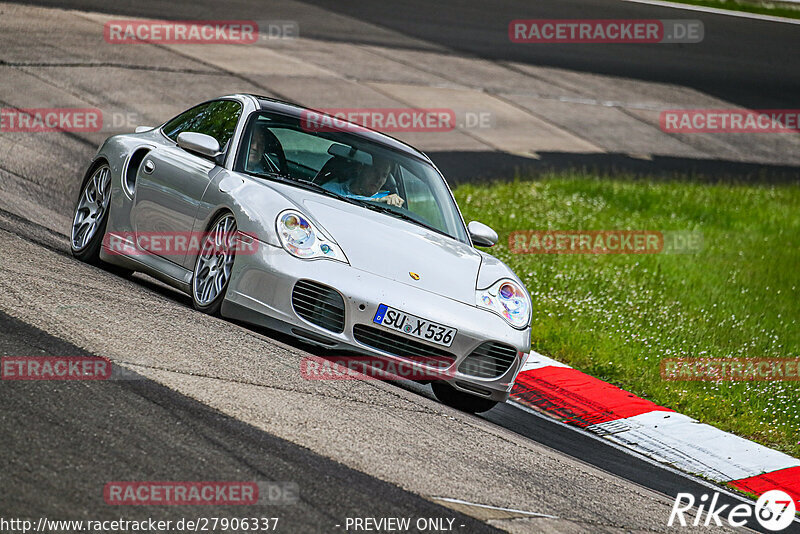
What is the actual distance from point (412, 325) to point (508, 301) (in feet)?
2.79

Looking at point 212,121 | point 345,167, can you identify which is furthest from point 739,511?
point 212,121

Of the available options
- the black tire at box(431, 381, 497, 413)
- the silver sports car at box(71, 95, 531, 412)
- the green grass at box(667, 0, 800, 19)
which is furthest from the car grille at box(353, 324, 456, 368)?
the green grass at box(667, 0, 800, 19)

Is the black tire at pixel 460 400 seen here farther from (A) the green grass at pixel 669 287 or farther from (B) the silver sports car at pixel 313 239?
(A) the green grass at pixel 669 287

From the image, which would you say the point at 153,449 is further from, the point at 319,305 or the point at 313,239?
the point at 313,239

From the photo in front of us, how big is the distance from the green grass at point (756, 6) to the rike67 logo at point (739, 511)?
2368cm

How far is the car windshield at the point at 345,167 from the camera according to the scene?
7.41 m

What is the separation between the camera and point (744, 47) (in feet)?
83.7

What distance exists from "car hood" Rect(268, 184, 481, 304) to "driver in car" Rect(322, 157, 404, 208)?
259 millimetres

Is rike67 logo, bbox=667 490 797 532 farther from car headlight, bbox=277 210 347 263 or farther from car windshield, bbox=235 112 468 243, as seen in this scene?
car windshield, bbox=235 112 468 243

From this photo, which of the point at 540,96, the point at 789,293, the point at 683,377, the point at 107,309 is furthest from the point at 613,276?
the point at 540,96

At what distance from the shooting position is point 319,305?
634 cm

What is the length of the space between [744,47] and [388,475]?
22832mm

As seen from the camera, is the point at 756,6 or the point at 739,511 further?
the point at 756,6

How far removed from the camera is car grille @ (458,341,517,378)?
6582 millimetres
